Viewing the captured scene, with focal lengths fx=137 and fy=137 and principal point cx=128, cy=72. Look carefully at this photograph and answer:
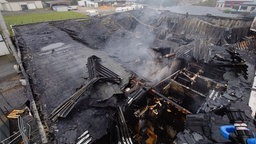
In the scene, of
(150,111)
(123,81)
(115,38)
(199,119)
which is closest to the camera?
(199,119)

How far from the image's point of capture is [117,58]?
11781 mm

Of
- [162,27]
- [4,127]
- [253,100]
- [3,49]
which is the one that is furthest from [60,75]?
[3,49]

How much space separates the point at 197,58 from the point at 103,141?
6648mm

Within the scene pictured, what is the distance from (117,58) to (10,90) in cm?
1175

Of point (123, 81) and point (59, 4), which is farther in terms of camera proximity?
point (59, 4)

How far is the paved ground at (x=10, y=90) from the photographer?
Result: 41.0 ft

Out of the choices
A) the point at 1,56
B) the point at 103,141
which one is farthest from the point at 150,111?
the point at 1,56

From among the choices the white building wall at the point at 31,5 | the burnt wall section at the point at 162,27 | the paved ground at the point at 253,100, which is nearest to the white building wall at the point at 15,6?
the white building wall at the point at 31,5

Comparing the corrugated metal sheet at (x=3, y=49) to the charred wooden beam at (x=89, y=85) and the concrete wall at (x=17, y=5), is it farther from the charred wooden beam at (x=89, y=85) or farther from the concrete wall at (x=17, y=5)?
the concrete wall at (x=17, y=5)

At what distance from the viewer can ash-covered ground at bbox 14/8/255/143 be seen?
17.4 ft

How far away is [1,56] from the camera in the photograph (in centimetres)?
2033

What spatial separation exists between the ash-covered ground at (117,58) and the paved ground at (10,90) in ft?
17.4

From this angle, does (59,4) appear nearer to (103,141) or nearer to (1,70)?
(1,70)

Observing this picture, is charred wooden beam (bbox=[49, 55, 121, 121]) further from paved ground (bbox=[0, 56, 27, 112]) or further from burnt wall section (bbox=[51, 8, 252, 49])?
paved ground (bbox=[0, 56, 27, 112])
